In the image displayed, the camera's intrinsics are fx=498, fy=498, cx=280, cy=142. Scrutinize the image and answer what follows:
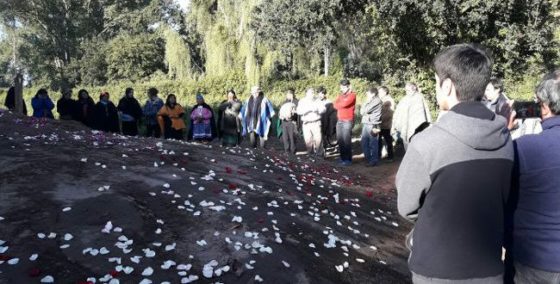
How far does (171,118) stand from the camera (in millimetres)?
12578

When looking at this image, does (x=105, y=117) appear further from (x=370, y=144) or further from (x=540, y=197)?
(x=540, y=197)

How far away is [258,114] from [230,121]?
75 cm

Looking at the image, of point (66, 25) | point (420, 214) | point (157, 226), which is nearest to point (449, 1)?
point (157, 226)

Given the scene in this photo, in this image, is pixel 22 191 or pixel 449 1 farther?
pixel 449 1

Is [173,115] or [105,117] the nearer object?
[173,115]

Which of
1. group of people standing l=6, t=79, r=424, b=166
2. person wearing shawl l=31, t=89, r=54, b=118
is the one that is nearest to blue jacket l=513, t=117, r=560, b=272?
group of people standing l=6, t=79, r=424, b=166

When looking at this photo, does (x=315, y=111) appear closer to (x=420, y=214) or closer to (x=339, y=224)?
(x=339, y=224)

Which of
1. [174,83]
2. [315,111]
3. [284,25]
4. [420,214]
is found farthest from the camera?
[174,83]

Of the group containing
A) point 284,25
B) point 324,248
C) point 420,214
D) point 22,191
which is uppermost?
point 284,25

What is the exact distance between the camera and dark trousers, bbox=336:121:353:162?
11.8 meters

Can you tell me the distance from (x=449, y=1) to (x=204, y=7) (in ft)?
43.9

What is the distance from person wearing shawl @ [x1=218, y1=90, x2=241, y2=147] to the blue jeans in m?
3.33

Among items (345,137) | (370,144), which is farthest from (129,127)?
(370,144)

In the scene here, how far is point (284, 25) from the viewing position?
16969 mm
